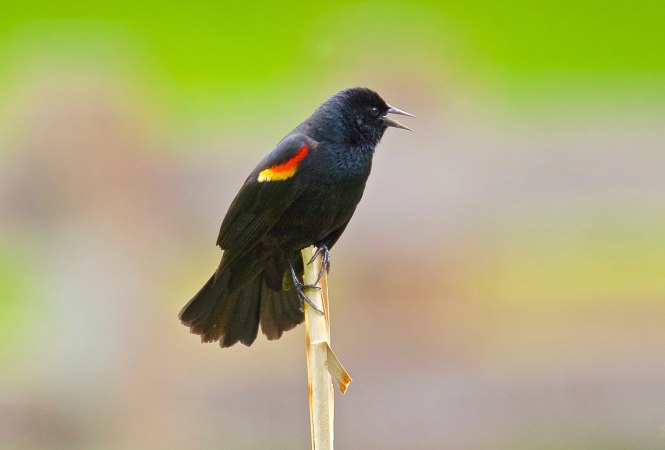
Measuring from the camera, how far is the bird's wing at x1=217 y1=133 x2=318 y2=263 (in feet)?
7.74

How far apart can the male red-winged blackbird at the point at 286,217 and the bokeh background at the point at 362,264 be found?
6.34ft

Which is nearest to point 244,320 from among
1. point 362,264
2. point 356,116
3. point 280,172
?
point 280,172

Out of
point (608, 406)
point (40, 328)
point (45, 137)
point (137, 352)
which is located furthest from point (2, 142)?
point (608, 406)

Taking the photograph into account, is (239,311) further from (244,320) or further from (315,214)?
(315,214)

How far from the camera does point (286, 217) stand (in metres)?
2.38

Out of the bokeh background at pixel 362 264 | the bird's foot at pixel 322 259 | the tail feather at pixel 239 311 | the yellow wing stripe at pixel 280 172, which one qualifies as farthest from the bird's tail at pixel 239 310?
the bokeh background at pixel 362 264

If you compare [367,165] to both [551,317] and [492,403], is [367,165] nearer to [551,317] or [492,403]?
[492,403]

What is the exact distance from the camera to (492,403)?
4574 mm

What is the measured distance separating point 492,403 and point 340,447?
64 cm

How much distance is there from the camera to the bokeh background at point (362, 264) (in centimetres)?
452

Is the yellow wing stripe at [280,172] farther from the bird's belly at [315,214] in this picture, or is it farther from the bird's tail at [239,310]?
the bird's tail at [239,310]

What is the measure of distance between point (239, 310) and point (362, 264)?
229 cm

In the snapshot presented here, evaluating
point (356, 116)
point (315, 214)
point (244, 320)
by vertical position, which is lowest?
point (244, 320)

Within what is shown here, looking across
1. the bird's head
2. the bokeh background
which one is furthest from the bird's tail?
the bokeh background
